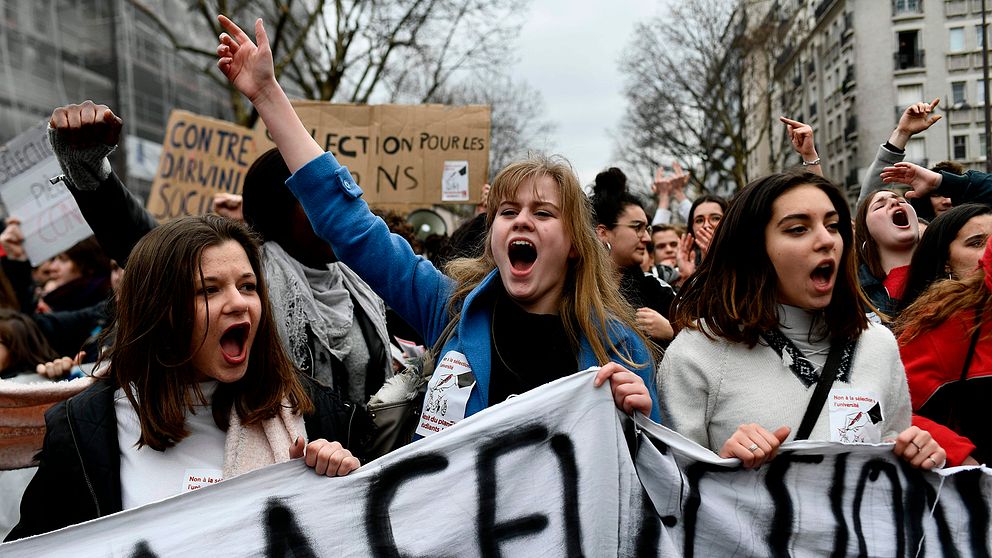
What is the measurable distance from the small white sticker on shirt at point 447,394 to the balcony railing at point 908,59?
42.0 metres

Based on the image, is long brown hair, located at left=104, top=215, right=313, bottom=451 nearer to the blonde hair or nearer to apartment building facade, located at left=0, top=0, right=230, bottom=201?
the blonde hair

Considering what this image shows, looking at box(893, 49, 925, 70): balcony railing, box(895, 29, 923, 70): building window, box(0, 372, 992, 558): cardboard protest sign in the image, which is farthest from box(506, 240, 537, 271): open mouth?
box(893, 49, 925, 70): balcony railing

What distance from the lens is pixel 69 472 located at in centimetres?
201

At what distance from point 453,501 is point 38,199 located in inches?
194

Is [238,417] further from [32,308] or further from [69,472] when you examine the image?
[32,308]

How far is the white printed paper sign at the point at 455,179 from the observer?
23.6 feet

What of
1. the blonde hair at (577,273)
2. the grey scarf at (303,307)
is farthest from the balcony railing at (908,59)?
the blonde hair at (577,273)

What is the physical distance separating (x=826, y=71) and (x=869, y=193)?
4420 cm

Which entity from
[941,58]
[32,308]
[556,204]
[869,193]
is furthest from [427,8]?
[941,58]

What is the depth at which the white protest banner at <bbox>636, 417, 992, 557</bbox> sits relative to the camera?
218 cm

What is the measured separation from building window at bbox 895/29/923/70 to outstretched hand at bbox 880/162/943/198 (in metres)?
39.6

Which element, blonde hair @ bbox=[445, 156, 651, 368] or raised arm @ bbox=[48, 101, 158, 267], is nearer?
blonde hair @ bbox=[445, 156, 651, 368]

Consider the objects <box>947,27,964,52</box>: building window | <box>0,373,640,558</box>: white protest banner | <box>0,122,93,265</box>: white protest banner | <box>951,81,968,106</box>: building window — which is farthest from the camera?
<box>947,27,964,52</box>: building window

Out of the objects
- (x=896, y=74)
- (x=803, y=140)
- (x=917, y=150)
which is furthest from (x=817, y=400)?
(x=917, y=150)
